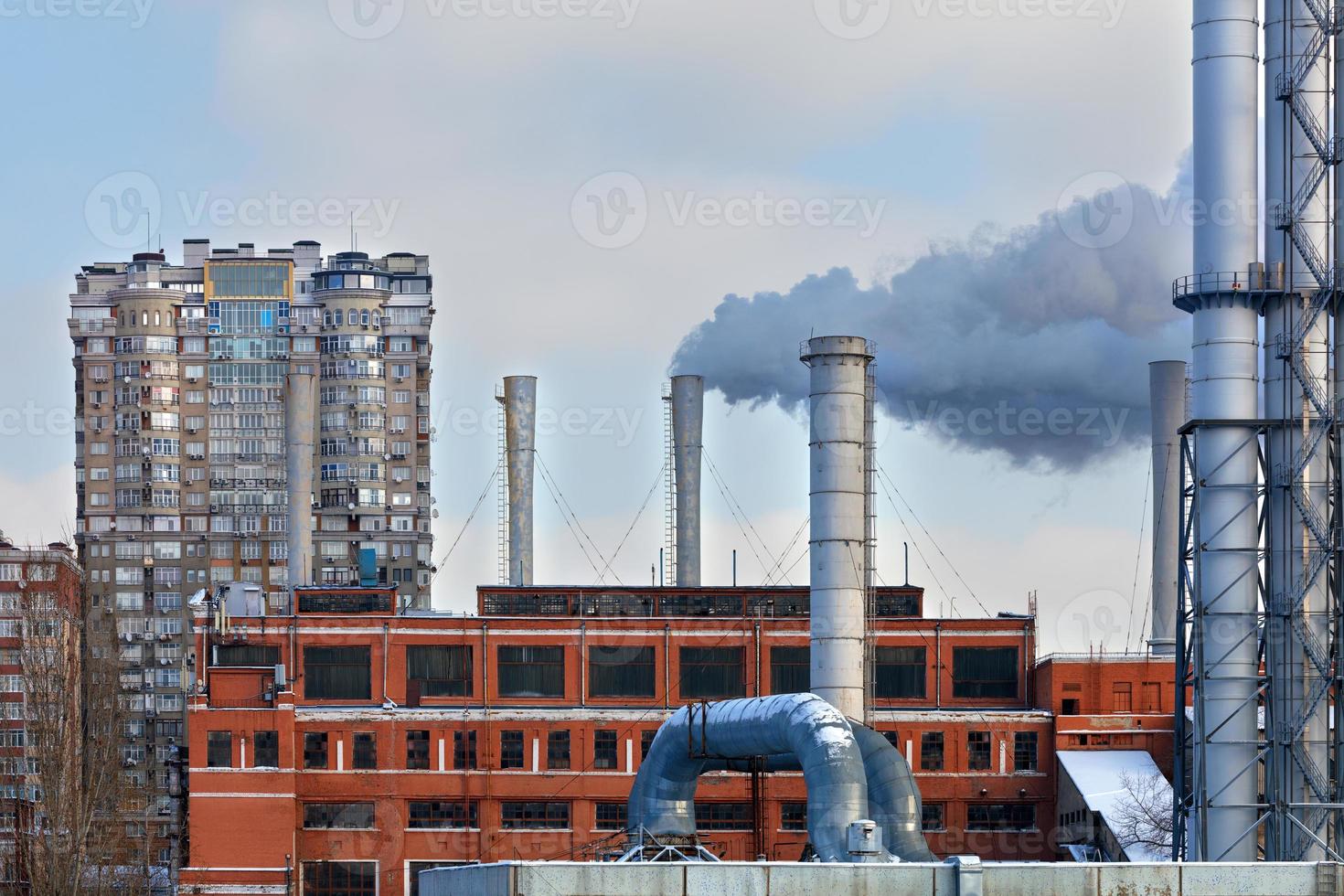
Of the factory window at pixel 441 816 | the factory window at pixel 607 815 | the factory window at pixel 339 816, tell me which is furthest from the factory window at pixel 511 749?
the factory window at pixel 339 816

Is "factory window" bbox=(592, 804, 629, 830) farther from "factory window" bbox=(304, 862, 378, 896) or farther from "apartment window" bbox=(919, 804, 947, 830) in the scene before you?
"apartment window" bbox=(919, 804, 947, 830)

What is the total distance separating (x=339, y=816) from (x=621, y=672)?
10440 millimetres

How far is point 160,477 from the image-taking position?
430 feet

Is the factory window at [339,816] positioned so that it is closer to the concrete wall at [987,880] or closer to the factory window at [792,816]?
the factory window at [792,816]

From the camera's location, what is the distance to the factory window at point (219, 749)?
2771 inches

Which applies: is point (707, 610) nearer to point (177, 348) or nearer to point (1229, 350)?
point (1229, 350)

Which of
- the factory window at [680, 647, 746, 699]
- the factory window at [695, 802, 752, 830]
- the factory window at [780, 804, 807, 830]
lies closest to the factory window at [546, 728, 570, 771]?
the factory window at [680, 647, 746, 699]

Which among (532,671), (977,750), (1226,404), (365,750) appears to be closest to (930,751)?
(977,750)

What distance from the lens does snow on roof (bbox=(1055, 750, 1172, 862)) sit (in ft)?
222

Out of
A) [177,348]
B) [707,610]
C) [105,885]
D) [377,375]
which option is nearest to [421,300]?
[377,375]

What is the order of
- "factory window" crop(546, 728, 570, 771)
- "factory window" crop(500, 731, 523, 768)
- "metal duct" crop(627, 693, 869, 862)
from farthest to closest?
1. "factory window" crop(546, 728, 570, 771)
2. "factory window" crop(500, 731, 523, 768)
3. "metal duct" crop(627, 693, 869, 862)

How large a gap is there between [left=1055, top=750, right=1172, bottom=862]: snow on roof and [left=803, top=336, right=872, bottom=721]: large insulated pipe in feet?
33.2

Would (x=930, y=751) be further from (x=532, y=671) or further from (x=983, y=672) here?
(x=532, y=671)

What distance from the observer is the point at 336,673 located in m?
73.4
